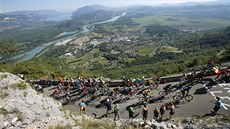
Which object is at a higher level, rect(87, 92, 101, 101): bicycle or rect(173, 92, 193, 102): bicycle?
rect(173, 92, 193, 102): bicycle

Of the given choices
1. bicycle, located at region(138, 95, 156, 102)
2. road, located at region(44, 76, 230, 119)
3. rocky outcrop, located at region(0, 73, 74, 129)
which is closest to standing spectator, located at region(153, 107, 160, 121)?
road, located at region(44, 76, 230, 119)

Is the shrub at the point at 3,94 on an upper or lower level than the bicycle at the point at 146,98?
upper

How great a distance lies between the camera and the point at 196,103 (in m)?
21.9

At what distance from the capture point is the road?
20531 mm

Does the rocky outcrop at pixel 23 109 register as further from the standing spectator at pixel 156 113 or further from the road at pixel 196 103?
the standing spectator at pixel 156 113

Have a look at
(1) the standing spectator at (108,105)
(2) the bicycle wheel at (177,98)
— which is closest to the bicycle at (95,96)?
(1) the standing spectator at (108,105)

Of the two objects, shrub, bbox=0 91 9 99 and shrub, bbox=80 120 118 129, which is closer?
shrub, bbox=80 120 118 129

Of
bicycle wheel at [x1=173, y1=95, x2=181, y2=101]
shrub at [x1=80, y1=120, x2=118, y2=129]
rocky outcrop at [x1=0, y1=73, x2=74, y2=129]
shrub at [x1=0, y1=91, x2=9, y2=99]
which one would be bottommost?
bicycle wheel at [x1=173, y1=95, x2=181, y2=101]

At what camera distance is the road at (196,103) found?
20.5m

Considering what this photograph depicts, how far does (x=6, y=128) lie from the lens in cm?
1499

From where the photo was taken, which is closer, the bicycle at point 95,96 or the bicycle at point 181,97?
the bicycle at point 181,97

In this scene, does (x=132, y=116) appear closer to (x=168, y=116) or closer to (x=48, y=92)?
(x=168, y=116)

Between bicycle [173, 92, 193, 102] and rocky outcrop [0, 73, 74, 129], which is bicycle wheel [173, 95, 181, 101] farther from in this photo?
rocky outcrop [0, 73, 74, 129]

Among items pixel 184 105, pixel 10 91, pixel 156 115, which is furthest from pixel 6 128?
pixel 184 105
